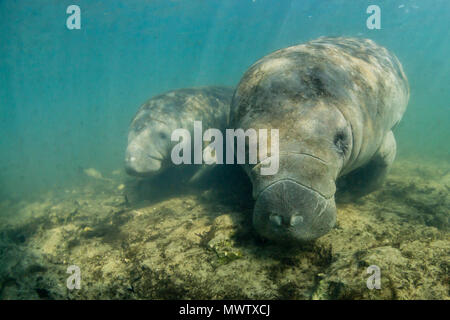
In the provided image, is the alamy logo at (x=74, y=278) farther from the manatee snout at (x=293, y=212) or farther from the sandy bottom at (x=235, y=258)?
the manatee snout at (x=293, y=212)

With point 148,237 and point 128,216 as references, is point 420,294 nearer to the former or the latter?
point 148,237

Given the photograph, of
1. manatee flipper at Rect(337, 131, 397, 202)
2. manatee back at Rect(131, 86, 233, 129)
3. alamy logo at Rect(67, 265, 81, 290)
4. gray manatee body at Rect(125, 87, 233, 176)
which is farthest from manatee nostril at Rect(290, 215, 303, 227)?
manatee back at Rect(131, 86, 233, 129)

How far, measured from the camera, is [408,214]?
3666mm

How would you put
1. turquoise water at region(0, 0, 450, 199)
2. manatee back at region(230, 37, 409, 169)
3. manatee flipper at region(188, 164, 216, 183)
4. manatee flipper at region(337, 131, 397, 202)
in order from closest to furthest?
1. manatee back at region(230, 37, 409, 169)
2. manatee flipper at region(337, 131, 397, 202)
3. manatee flipper at region(188, 164, 216, 183)
4. turquoise water at region(0, 0, 450, 199)

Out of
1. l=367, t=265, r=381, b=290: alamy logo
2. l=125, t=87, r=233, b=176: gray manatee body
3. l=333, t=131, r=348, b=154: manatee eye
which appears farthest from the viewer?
l=125, t=87, r=233, b=176: gray manatee body

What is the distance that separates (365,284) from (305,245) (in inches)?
27.8

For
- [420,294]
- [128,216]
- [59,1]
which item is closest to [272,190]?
[420,294]

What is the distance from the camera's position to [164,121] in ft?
22.4

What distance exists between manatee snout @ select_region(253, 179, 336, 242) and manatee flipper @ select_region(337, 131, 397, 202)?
7.84 feet

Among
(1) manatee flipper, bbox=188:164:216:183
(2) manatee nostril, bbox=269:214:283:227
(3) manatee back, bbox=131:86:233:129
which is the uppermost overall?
(3) manatee back, bbox=131:86:233:129

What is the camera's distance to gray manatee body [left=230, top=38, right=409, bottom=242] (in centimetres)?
231

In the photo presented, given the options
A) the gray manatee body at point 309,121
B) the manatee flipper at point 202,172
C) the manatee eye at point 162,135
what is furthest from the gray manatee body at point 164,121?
the gray manatee body at point 309,121

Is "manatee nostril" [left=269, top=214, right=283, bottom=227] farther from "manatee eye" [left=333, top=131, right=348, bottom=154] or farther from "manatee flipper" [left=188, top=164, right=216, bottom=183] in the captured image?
"manatee flipper" [left=188, top=164, right=216, bottom=183]

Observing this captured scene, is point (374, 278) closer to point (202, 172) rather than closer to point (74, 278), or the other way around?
point (74, 278)
